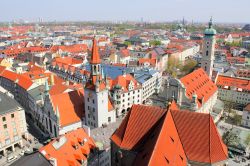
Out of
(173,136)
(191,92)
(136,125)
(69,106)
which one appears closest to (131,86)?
(191,92)

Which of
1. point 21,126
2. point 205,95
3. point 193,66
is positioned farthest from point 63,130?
point 193,66

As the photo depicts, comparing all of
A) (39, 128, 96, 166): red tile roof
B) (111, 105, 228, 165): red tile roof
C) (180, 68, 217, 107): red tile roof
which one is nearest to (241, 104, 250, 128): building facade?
(180, 68, 217, 107): red tile roof

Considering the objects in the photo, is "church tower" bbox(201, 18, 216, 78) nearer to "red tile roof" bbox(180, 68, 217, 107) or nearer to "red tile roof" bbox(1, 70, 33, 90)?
"red tile roof" bbox(180, 68, 217, 107)

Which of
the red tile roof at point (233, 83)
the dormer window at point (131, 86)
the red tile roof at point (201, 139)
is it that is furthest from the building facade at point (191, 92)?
the red tile roof at point (201, 139)

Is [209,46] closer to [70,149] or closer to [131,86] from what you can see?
[131,86]

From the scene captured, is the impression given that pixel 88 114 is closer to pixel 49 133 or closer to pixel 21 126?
pixel 49 133

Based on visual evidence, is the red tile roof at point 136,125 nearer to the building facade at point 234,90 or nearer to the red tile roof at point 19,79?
the red tile roof at point 19,79

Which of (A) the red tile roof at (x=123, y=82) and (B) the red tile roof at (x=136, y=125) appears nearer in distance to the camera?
(B) the red tile roof at (x=136, y=125)
